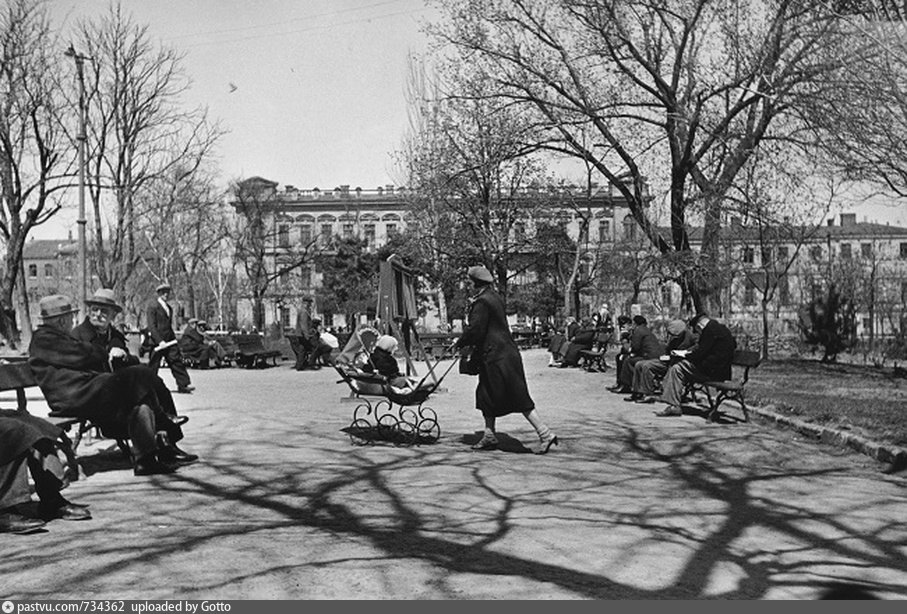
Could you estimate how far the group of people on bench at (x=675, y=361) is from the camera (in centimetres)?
1183

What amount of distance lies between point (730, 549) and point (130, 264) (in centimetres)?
3101

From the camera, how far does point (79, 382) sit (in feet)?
23.9

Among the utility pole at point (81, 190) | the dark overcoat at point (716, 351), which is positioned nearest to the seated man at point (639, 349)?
the dark overcoat at point (716, 351)

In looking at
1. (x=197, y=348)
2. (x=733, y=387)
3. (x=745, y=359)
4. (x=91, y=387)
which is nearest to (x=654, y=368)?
(x=745, y=359)

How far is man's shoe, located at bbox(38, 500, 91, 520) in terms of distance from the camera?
5.85 m

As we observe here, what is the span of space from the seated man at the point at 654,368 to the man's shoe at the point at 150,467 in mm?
8230

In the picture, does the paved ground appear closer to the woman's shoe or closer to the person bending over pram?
the woman's shoe

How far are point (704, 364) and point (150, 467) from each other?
750cm

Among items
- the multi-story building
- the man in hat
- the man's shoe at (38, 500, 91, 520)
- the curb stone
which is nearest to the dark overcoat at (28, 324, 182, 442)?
the man in hat

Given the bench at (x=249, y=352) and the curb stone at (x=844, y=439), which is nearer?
the curb stone at (x=844, y=439)

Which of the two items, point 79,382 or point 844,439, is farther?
point 844,439

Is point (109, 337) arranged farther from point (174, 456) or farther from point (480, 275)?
point (480, 275)

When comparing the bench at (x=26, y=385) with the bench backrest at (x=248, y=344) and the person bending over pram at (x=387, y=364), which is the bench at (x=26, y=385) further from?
the bench backrest at (x=248, y=344)

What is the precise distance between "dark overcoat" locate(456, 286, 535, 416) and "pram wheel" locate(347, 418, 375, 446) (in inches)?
55.9
